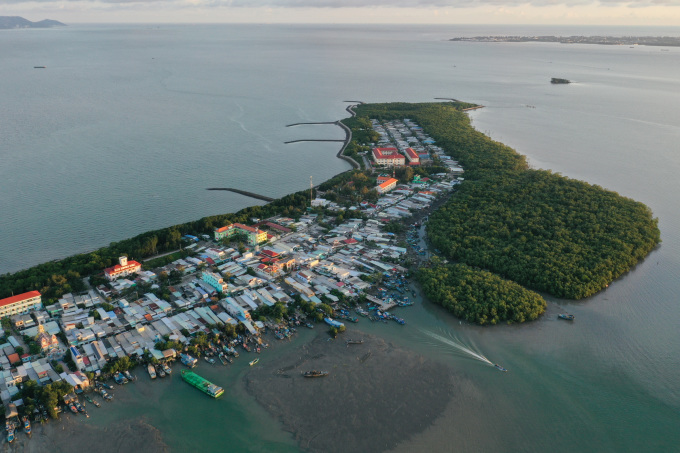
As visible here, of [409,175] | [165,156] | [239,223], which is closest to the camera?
[239,223]

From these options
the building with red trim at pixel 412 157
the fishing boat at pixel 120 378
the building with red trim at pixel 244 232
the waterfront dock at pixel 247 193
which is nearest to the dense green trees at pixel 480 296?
the building with red trim at pixel 244 232

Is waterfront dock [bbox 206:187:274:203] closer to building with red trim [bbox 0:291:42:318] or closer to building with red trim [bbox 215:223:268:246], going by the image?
building with red trim [bbox 215:223:268:246]

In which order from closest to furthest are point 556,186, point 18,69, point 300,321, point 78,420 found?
1. point 78,420
2. point 300,321
3. point 556,186
4. point 18,69

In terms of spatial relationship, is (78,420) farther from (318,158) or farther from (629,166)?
(629,166)

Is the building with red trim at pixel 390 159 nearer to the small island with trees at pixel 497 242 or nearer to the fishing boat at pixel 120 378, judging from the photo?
the small island with trees at pixel 497 242

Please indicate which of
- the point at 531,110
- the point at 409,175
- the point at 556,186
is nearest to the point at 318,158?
the point at 409,175

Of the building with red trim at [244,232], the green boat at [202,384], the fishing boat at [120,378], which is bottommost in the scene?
the fishing boat at [120,378]
